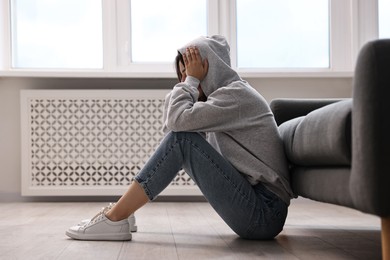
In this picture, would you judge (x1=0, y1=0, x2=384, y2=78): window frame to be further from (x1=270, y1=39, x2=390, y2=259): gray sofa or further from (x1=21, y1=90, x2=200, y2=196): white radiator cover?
(x1=270, y1=39, x2=390, y2=259): gray sofa

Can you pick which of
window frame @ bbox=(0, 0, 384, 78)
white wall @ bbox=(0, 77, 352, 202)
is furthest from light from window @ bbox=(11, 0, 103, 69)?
white wall @ bbox=(0, 77, 352, 202)

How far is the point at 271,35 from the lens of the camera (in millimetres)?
4031

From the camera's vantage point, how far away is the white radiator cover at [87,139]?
3705 mm

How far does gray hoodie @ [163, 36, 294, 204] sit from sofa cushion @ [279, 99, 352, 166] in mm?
73

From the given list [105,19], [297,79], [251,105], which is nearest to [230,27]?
[297,79]

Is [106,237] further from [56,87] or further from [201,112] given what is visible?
[56,87]

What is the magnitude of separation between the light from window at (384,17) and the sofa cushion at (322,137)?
7.19 feet

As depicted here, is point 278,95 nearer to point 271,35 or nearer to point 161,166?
point 271,35

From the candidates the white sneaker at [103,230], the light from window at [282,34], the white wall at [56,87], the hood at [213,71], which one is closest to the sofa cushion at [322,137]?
the hood at [213,71]

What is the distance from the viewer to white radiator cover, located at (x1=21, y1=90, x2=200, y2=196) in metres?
3.71

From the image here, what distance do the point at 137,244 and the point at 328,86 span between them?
88.9 inches

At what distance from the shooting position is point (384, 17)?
4023mm

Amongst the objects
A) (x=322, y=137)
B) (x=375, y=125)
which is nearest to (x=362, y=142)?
(x=375, y=125)

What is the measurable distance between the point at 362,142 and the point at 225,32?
2669 millimetres
